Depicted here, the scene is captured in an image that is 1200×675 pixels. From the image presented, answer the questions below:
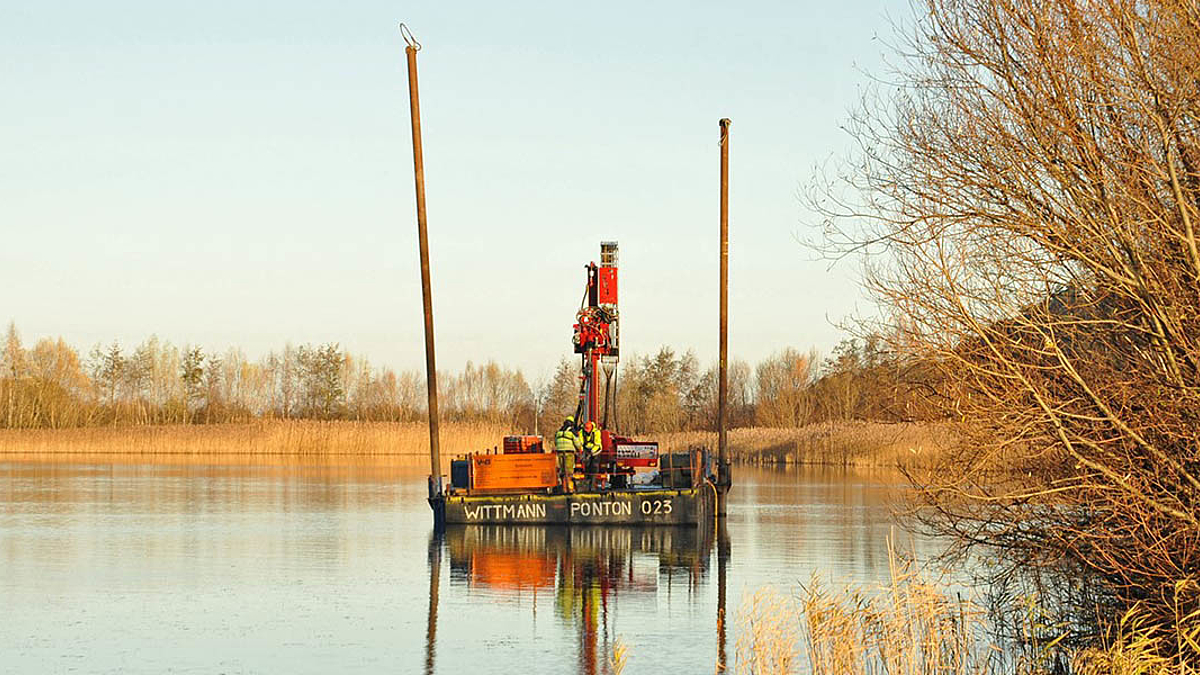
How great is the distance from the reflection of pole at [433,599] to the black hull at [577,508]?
592 millimetres

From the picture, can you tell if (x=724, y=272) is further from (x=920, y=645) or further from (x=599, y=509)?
(x=920, y=645)

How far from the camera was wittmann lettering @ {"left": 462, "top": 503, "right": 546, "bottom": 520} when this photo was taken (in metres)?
25.5

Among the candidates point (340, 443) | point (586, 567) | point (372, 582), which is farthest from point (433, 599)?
point (340, 443)

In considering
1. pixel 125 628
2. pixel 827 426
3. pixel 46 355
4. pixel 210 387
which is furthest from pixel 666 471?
pixel 46 355

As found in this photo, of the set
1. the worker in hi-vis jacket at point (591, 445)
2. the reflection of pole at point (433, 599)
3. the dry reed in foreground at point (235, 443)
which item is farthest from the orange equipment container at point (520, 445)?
the dry reed in foreground at point (235, 443)

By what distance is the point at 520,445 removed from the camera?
88.2 feet

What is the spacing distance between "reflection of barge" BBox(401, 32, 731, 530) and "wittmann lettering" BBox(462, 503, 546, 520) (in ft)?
0.05

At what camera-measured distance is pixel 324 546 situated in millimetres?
23797

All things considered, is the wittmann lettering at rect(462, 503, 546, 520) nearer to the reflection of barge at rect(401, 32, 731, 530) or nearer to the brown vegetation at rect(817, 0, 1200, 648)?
the reflection of barge at rect(401, 32, 731, 530)

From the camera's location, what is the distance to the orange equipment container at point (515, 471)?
25.5 m

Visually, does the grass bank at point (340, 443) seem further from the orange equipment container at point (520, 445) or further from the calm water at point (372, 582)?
the orange equipment container at point (520, 445)

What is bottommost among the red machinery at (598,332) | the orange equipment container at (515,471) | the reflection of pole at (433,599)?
the reflection of pole at (433,599)

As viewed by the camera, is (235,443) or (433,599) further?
(235,443)

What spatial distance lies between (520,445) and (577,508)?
6.32 ft
